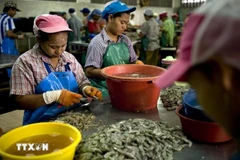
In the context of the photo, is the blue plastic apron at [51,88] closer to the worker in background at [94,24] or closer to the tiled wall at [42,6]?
the worker in background at [94,24]

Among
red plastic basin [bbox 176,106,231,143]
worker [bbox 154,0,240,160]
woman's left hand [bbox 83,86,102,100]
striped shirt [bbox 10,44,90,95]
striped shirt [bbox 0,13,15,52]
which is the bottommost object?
red plastic basin [bbox 176,106,231,143]

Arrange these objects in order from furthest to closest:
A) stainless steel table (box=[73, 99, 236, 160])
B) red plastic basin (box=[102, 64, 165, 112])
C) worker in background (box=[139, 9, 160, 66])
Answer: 1. worker in background (box=[139, 9, 160, 66])
2. red plastic basin (box=[102, 64, 165, 112])
3. stainless steel table (box=[73, 99, 236, 160])

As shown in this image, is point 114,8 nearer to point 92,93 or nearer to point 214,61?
point 92,93

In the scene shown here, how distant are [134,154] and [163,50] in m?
7.14

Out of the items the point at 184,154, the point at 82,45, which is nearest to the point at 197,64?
the point at 184,154

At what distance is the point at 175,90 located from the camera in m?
2.19

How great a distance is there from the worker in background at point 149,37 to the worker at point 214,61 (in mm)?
7156

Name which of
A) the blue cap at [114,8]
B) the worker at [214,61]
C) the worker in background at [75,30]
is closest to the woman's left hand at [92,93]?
the blue cap at [114,8]

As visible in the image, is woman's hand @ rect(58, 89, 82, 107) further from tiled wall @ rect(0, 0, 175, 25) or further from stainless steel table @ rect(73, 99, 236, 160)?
tiled wall @ rect(0, 0, 175, 25)

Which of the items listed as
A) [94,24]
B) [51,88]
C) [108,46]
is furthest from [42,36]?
[94,24]

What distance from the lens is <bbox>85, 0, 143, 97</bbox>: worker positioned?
2.48 meters

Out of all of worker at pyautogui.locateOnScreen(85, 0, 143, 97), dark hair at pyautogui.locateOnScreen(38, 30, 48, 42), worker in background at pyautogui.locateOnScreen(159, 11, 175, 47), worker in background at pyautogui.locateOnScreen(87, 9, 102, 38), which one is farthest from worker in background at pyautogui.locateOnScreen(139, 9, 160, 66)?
dark hair at pyautogui.locateOnScreen(38, 30, 48, 42)

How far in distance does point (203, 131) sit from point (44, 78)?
50.4 inches

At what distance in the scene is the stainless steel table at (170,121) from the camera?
1.31 metres
